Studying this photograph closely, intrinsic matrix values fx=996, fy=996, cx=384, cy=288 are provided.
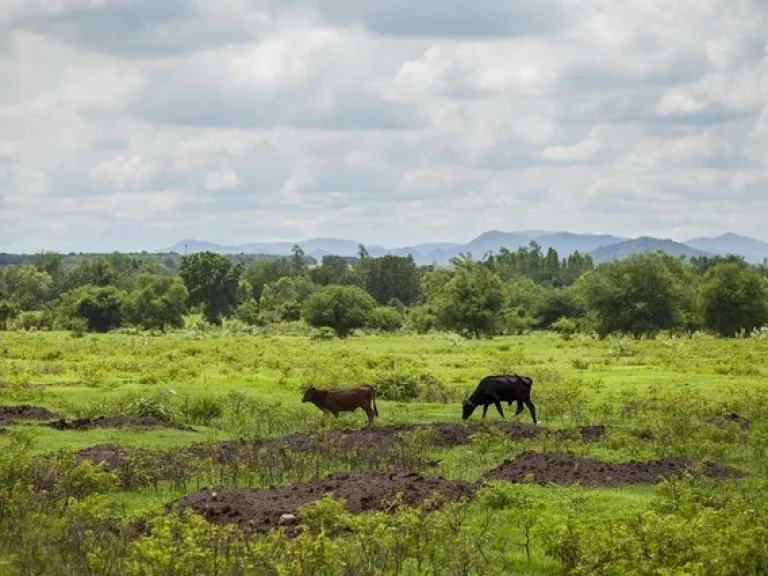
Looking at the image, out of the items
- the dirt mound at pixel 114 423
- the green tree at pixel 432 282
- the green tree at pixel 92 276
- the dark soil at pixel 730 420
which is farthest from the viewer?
the green tree at pixel 92 276

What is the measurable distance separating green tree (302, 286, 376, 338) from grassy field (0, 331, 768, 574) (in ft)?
106

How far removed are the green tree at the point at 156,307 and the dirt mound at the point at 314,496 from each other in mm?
91652

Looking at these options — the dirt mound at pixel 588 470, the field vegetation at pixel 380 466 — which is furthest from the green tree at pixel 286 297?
the dirt mound at pixel 588 470

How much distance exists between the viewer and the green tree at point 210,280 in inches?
5630

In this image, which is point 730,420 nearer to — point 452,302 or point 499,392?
point 499,392

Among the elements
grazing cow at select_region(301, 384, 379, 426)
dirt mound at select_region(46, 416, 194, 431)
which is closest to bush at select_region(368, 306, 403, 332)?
grazing cow at select_region(301, 384, 379, 426)

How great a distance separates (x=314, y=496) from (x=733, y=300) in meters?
77.1

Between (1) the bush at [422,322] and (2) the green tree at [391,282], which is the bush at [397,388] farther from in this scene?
(2) the green tree at [391,282]

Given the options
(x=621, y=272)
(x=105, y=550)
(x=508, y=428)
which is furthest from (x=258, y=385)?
(x=621, y=272)

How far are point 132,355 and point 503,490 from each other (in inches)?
1726

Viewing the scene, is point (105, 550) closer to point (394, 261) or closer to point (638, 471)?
point (638, 471)

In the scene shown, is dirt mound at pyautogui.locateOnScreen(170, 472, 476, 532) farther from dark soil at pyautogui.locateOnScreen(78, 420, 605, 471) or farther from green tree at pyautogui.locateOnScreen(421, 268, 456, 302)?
green tree at pyautogui.locateOnScreen(421, 268, 456, 302)

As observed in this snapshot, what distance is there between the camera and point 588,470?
2112cm

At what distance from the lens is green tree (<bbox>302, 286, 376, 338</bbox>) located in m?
93.2
